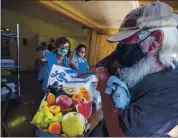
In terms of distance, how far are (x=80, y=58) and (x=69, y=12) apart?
13 centimetres

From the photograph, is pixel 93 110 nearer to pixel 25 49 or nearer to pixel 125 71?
pixel 125 71

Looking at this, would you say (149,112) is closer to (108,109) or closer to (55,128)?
(108,109)

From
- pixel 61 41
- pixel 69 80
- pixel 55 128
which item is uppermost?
pixel 61 41

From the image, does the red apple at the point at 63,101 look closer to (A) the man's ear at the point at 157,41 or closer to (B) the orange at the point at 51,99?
(B) the orange at the point at 51,99

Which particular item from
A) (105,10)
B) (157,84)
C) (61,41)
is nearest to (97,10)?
(105,10)

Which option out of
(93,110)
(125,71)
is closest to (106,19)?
(125,71)

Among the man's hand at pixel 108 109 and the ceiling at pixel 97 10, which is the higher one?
the ceiling at pixel 97 10

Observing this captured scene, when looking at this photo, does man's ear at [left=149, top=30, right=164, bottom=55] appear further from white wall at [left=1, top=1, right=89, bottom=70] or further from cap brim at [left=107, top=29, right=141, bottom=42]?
white wall at [left=1, top=1, right=89, bottom=70]

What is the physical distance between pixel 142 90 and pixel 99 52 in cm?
16

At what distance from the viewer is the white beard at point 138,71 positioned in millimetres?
414

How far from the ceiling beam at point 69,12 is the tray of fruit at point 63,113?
0.18 meters

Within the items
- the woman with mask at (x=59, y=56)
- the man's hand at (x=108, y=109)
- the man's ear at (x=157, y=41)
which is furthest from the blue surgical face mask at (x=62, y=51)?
the man's ear at (x=157, y=41)

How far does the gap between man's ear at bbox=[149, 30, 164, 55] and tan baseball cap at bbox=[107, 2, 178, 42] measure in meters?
0.02

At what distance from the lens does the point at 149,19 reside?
0.38 meters
